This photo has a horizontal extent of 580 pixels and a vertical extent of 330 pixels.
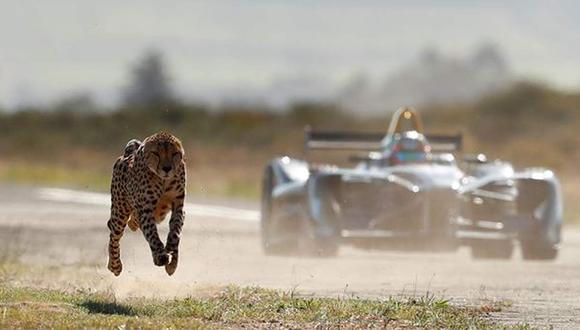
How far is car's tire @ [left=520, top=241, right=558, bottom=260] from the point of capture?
23.6 m

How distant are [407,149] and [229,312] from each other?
11.0m

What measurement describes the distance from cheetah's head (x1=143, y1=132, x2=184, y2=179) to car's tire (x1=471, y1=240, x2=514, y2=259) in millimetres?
9580

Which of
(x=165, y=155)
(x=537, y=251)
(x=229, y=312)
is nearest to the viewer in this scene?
(x=229, y=312)

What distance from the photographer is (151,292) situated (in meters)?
17.0

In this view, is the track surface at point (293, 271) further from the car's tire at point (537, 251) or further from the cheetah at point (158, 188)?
the cheetah at point (158, 188)

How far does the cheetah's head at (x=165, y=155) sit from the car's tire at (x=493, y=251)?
9580 millimetres

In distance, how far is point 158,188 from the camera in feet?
50.5

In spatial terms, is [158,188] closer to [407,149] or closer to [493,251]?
[493,251]

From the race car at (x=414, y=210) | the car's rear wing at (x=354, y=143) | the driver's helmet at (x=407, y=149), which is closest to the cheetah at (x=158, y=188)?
the race car at (x=414, y=210)

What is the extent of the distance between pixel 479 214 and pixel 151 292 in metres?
8.00

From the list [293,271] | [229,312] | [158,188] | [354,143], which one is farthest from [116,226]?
[354,143]

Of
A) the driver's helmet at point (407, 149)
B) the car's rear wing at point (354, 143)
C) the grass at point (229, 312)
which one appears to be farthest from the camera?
the car's rear wing at point (354, 143)

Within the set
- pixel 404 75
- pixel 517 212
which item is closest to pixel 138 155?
pixel 517 212

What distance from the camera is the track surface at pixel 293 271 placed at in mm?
17281
